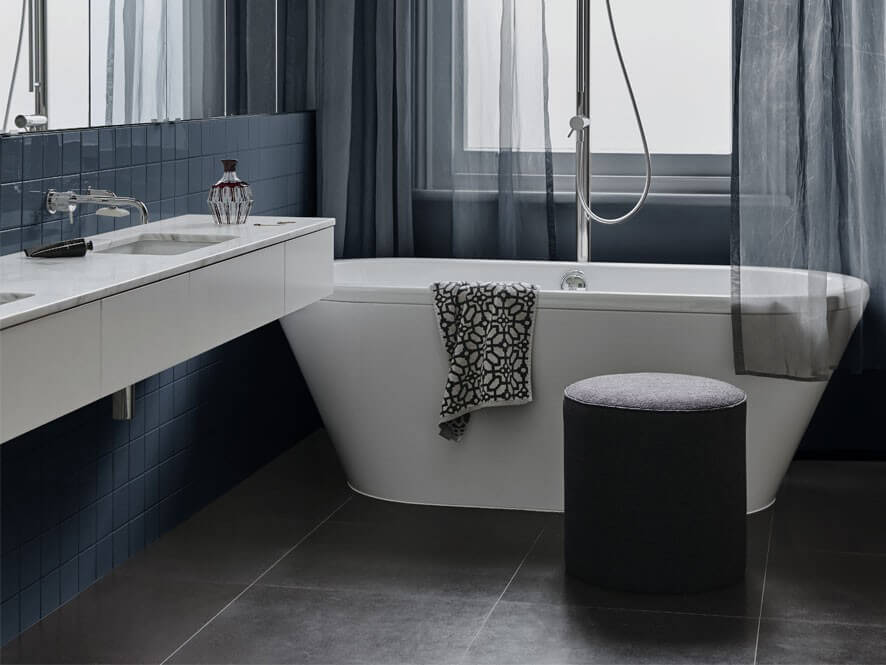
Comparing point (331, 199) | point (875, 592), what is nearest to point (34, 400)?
point (875, 592)

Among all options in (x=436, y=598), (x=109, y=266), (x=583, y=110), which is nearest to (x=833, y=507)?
(x=436, y=598)

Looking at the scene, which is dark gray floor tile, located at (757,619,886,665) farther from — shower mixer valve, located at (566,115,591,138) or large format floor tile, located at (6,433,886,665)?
shower mixer valve, located at (566,115,591,138)

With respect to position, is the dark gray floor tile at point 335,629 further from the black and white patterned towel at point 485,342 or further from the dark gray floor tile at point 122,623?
the black and white patterned towel at point 485,342

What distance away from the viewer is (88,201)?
2.83 meters

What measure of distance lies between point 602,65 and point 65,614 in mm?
2581

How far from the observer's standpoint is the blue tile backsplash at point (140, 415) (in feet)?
9.00

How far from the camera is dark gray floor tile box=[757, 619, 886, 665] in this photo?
2.66 m

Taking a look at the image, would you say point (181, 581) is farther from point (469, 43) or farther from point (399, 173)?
point (469, 43)

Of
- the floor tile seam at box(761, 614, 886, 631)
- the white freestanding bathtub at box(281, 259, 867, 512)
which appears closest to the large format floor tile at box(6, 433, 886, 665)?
the floor tile seam at box(761, 614, 886, 631)

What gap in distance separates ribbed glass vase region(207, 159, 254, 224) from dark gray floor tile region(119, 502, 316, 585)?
859 millimetres

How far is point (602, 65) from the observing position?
173 inches

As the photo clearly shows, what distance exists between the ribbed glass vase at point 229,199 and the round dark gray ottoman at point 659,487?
1001 millimetres

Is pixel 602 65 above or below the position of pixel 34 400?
above

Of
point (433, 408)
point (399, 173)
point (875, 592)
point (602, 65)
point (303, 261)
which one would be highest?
point (602, 65)
